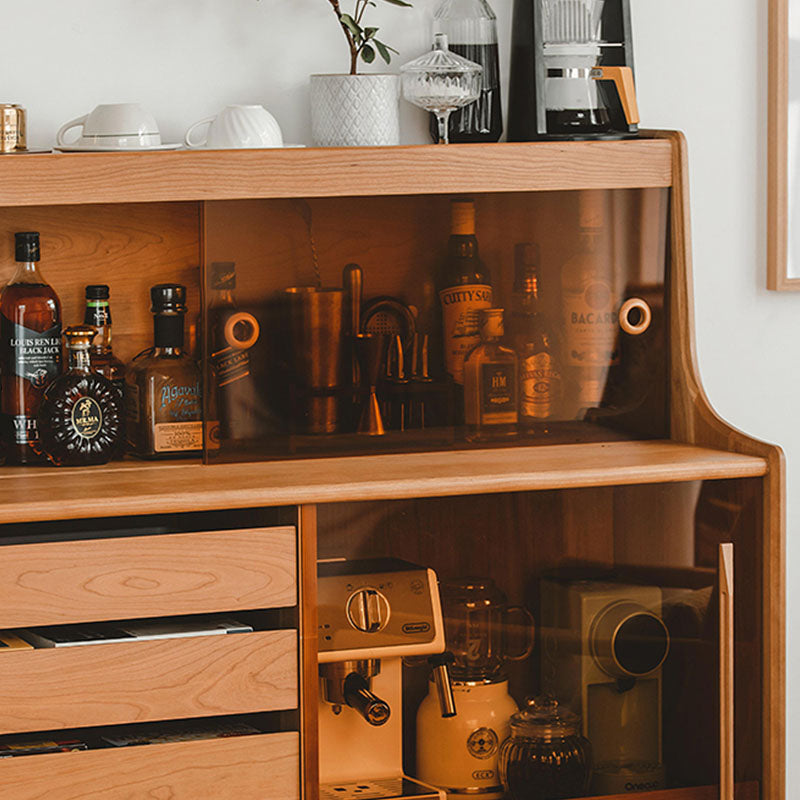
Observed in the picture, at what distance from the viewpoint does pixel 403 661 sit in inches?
62.5

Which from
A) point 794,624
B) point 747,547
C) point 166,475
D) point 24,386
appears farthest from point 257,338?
point 794,624

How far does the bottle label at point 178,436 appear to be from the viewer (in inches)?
65.9

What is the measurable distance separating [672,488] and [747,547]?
125 mm

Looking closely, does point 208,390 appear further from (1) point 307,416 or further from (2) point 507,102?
(2) point 507,102

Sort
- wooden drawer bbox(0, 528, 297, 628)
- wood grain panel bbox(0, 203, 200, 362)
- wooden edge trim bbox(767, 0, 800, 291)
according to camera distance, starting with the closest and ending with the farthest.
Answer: wooden drawer bbox(0, 528, 297, 628) < wood grain panel bbox(0, 203, 200, 362) < wooden edge trim bbox(767, 0, 800, 291)

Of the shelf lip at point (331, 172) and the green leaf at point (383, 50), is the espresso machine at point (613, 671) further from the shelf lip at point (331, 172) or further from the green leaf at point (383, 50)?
the green leaf at point (383, 50)

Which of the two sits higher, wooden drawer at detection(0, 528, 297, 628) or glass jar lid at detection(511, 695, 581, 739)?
wooden drawer at detection(0, 528, 297, 628)

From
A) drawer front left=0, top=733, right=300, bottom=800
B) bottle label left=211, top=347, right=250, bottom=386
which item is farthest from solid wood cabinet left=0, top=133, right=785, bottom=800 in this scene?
bottle label left=211, top=347, right=250, bottom=386

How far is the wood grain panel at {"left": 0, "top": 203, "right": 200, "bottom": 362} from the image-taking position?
174cm

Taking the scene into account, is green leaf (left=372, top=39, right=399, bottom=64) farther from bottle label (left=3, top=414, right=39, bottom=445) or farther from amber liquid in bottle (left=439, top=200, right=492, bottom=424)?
bottle label (left=3, top=414, right=39, bottom=445)

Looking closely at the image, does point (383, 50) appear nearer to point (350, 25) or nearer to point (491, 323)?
point (350, 25)

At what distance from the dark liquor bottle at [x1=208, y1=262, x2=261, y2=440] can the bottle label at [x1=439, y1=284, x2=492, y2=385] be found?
10.5 inches

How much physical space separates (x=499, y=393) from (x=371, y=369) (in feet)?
0.62

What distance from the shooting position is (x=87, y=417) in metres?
1.62
